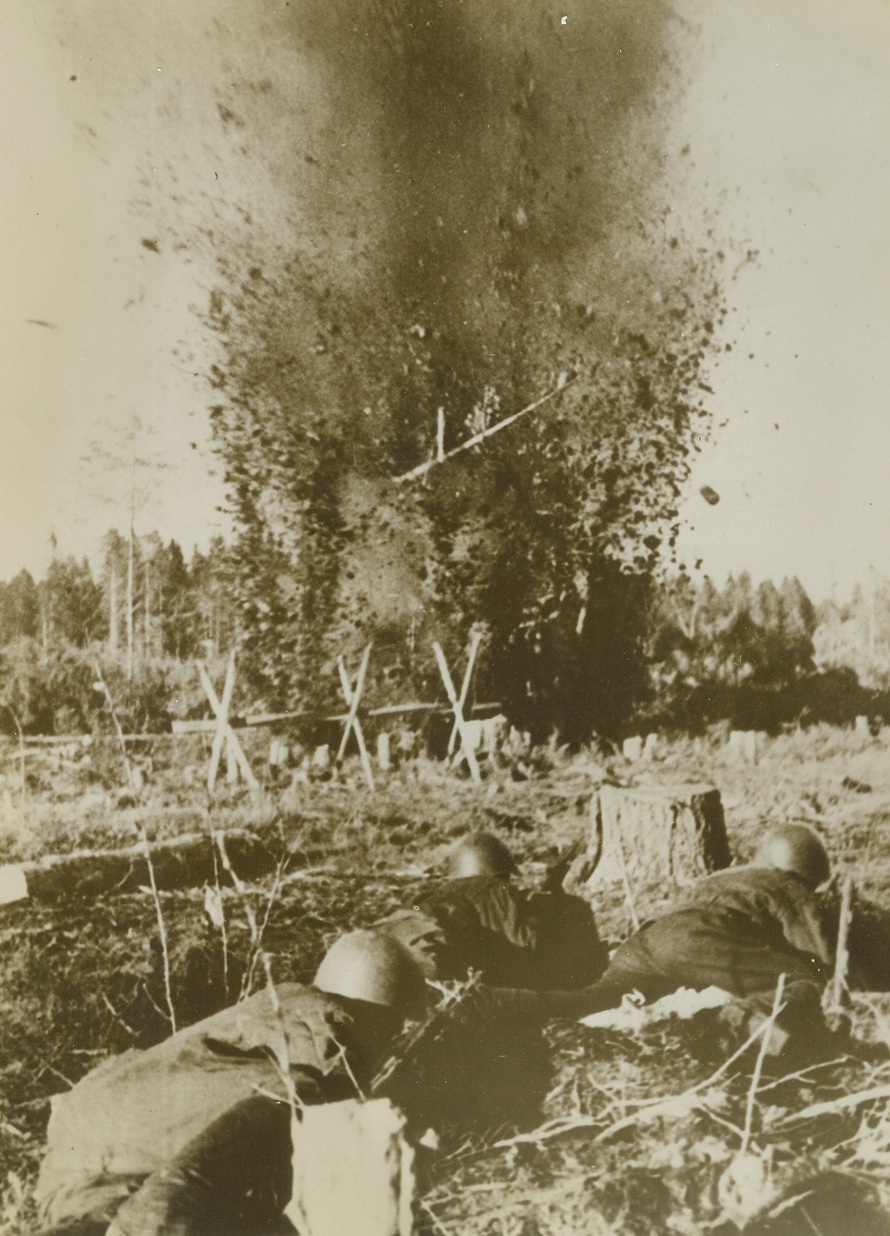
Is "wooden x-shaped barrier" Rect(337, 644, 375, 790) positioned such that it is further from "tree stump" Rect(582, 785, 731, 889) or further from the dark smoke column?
"tree stump" Rect(582, 785, 731, 889)

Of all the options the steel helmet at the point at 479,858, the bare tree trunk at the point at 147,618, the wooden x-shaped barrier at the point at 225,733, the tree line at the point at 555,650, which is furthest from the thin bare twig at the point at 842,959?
the bare tree trunk at the point at 147,618

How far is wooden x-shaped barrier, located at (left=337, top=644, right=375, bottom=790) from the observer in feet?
7.46

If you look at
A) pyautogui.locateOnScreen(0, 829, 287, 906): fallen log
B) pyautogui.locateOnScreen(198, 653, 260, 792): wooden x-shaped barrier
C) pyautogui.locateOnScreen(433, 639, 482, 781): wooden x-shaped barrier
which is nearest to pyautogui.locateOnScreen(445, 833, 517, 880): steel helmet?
pyautogui.locateOnScreen(433, 639, 482, 781): wooden x-shaped barrier

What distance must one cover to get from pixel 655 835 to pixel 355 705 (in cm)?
83

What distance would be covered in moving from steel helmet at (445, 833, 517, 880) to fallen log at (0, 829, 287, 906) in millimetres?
410

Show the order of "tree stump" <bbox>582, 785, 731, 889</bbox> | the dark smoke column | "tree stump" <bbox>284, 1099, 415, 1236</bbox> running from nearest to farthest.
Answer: "tree stump" <bbox>284, 1099, 415, 1236</bbox>, the dark smoke column, "tree stump" <bbox>582, 785, 731, 889</bbox>

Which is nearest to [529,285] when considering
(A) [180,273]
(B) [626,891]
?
(A) [180,273]

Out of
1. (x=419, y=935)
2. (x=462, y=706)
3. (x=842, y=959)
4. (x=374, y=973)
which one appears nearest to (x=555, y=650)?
(x=462, y=706)

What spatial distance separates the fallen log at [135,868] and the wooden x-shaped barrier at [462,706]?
1.62 feet

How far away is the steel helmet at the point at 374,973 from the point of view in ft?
7.17

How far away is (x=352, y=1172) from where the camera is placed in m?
2.13

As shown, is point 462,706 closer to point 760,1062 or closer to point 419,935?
point 419,935

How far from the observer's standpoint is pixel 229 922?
2.19 metres

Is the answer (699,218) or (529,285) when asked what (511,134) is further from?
(699,218)
